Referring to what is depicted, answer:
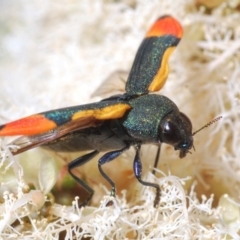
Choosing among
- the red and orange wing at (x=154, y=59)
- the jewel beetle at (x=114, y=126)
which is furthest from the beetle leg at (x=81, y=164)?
the red and orange wing at (x=154, y=59)

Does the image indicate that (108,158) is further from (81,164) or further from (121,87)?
(121,87)

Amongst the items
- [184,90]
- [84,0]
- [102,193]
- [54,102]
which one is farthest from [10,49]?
[102,193]

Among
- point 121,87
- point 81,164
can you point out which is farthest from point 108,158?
point 121,87

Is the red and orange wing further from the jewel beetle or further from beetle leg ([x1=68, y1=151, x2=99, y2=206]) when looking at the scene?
beetle leg ([x1=68, y1=151, x2=99, y2=206])

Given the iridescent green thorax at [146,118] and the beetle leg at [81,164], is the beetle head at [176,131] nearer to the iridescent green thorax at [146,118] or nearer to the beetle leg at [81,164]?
the iridescent green thorax at [146,118]

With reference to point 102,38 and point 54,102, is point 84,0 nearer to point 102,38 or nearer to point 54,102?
point 102,38

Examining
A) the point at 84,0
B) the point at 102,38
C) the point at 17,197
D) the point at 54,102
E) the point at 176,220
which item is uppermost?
the point at 84,0

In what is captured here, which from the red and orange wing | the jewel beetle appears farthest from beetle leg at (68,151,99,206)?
the red and orange wing
